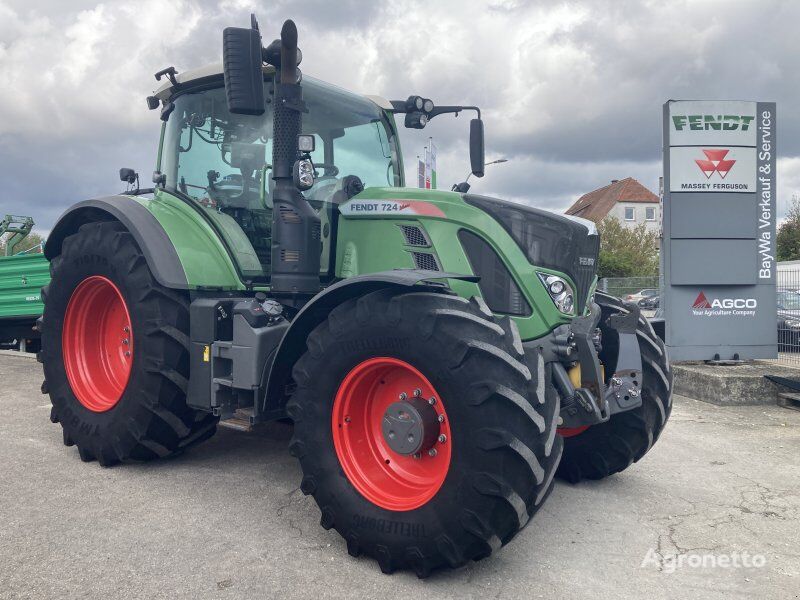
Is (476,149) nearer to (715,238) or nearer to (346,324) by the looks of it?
(346,324)

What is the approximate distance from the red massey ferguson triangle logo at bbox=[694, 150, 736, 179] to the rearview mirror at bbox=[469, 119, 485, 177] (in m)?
5.82

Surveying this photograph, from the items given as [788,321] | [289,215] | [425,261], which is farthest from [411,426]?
[788,321]

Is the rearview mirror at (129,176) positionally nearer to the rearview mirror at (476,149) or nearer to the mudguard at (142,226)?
the mudguard at (142,226)

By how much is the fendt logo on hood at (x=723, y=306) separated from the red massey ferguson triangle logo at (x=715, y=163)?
173cm

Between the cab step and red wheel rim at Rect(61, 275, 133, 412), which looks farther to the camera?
red wheel rim at Rect(61, 275, 133, 412)

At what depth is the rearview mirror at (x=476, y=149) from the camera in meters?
4.93

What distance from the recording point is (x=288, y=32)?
3854mm

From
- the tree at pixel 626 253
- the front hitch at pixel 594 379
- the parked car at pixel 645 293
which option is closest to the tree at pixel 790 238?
the tree at pixel 626 253

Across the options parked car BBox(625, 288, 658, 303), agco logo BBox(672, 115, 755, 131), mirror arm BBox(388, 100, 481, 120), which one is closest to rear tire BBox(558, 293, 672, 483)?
mirror arm BBox(388, 100, 481, 120)

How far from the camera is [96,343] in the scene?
5.10m

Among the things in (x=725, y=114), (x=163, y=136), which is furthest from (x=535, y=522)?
(x=725, y=114)

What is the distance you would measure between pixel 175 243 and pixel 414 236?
1.63 meters

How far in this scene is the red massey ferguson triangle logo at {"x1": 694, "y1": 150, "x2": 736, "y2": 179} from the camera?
372 inches

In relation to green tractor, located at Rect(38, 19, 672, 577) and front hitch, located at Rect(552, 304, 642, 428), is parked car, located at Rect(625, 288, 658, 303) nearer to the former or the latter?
green tractor, located at Rect(38, 19, 672, 577)
